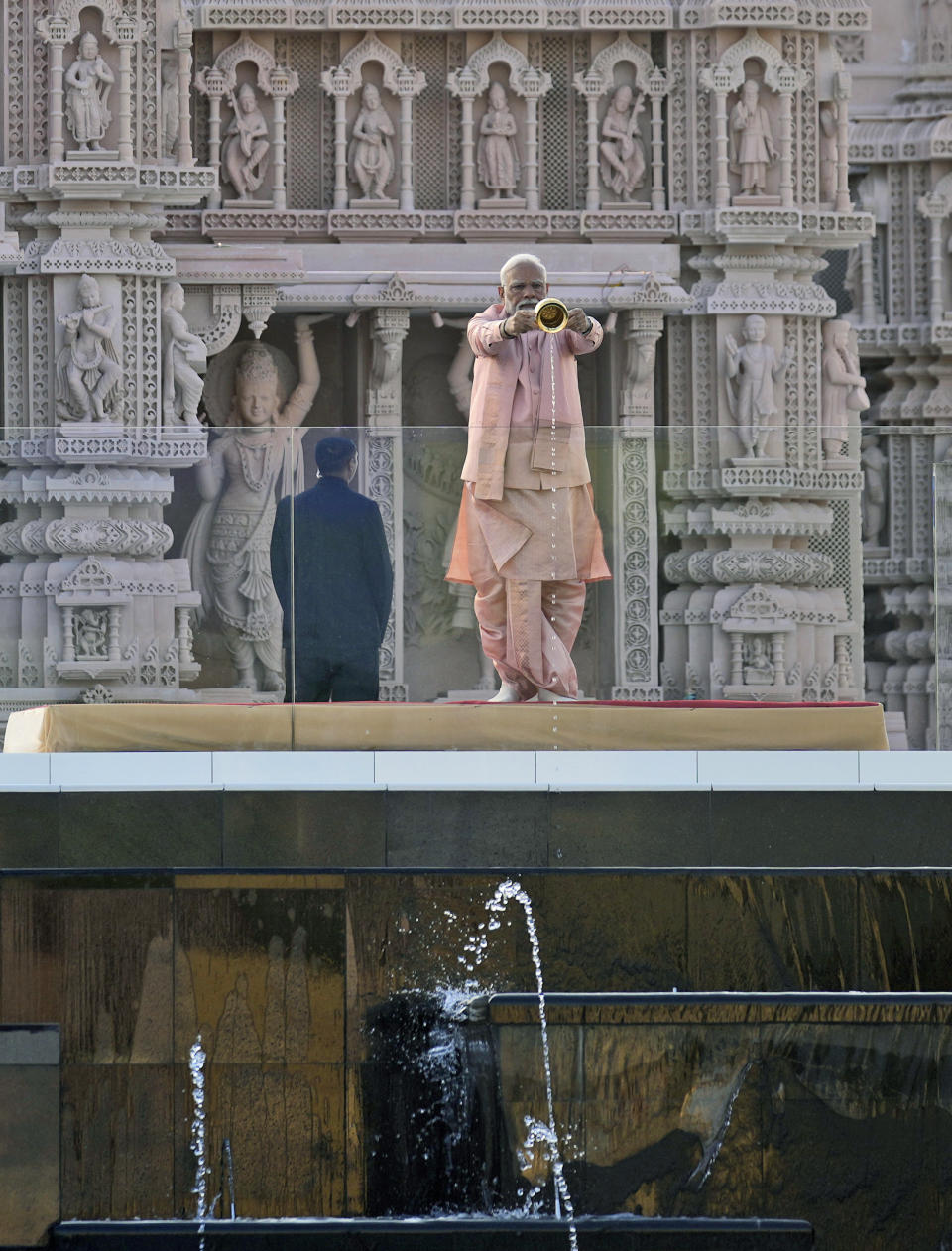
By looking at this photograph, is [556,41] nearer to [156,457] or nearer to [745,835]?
[156,457]

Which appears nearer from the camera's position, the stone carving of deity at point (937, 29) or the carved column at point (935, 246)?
the carved column at point (935, 246)

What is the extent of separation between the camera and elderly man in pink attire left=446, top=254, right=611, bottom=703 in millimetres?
10320

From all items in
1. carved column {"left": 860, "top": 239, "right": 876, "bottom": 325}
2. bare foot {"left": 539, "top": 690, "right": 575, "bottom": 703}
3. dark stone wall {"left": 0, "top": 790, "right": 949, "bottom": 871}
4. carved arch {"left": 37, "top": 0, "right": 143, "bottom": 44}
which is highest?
carved arch {"left": 37, "top": 0, "right": 143, "bottom": 44}

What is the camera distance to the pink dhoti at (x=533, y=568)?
10.4 m

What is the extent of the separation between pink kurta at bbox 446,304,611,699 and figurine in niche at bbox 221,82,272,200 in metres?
8.69

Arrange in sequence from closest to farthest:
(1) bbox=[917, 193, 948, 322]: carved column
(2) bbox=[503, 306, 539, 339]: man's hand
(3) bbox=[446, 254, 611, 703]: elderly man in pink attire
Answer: (2) bbox=[503, 306, 539, 339]: man's hand
(3) bbox=[446, 254, 611, 703]: elderly man in pink attire
(1) bbox=[917, 193, 948, 322]: carved column

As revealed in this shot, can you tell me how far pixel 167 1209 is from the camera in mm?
8656

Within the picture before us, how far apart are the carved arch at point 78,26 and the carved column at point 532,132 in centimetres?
302

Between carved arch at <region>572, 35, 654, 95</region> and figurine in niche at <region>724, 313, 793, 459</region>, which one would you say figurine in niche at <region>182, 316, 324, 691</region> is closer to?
figurine in niche at <region>724, 313, 793, 459</region>

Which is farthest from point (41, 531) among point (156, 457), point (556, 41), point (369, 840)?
point (369, 840)

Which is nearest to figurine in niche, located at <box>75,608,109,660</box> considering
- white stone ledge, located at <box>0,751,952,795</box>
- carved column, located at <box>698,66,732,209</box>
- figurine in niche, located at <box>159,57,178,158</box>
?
figurine in niche, located at <box>159,57,178,158</box>

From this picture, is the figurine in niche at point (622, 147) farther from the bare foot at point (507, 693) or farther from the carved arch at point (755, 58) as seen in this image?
the bare foot at point (507, 693)

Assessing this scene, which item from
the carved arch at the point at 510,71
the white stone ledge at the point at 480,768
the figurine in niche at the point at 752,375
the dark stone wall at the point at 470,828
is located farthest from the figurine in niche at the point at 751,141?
the dark stone wall at the point at 470,828

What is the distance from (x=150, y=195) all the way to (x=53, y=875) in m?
9.76
